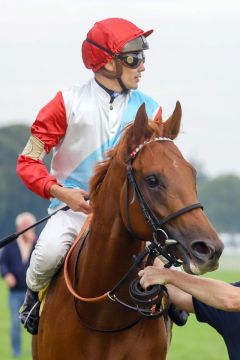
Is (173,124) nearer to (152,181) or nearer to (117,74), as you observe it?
(152,181)

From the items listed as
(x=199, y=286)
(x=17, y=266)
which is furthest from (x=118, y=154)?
(x=17, y=266)

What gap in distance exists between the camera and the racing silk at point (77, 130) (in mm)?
6082

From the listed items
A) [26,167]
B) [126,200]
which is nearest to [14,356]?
[26,167]

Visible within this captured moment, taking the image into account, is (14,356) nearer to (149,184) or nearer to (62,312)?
(62,312)

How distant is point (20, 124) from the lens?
9194 cm

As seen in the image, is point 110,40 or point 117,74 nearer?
point 110,40

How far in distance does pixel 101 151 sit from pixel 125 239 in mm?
915

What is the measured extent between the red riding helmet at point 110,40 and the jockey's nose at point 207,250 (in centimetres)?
175

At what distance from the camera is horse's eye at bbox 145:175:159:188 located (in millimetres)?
5051

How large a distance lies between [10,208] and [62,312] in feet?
247

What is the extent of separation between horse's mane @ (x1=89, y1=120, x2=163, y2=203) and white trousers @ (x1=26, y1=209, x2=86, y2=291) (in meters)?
0.50

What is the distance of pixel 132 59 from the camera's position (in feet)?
19.9

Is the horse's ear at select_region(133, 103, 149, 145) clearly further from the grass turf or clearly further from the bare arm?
the grass turf

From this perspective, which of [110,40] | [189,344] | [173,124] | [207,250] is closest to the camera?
[207,250]
